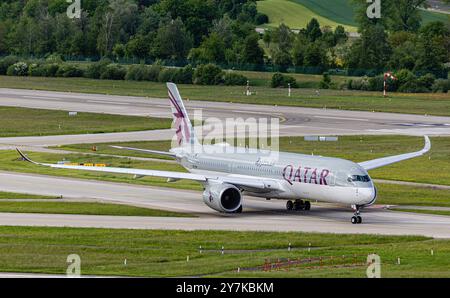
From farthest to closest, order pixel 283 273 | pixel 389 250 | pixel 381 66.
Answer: pixel 381 66
pixel 389 250
pixel 283 273

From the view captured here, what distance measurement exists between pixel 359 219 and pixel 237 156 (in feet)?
34.3

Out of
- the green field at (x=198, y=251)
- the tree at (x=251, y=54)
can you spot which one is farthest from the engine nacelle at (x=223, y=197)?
the tree at (x=251, y=54)

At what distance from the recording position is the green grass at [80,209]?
5691cm

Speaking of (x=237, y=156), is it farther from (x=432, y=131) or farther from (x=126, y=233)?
(x=432, y=131)

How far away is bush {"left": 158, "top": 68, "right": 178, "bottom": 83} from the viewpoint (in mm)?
166875

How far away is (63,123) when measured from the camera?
11438cm

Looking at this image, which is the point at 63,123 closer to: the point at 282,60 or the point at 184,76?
the point at 184,76

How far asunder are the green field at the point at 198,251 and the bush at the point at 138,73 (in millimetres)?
122249

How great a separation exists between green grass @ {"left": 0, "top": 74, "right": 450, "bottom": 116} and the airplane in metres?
64.2

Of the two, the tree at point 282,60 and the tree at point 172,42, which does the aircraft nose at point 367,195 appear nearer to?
the tree at point 282,60

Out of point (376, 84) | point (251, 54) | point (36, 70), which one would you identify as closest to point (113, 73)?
point (36, 70)
